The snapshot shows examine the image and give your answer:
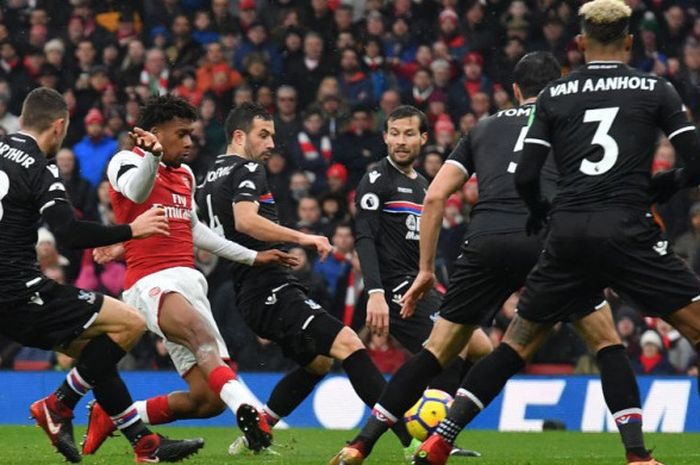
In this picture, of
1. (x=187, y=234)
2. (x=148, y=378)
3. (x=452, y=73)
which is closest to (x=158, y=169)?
(x=187, y=234)

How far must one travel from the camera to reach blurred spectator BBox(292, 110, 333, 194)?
680 inches

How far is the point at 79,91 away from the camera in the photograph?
61.6ft

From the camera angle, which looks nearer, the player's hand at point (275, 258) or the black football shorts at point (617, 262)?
the black football shorts at point (617, 262)

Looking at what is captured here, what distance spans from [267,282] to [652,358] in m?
6.12

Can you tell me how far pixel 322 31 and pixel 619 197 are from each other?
1272 centimetres

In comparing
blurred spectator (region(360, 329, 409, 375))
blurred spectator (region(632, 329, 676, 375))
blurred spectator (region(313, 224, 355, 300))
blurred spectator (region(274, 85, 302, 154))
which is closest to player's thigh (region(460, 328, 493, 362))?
blurred spectator (region(360, 329, 409, 375))

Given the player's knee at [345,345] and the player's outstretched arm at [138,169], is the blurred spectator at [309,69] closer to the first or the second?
the player's knee at [345,345]

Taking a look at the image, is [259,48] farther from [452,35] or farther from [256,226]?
[256,226]

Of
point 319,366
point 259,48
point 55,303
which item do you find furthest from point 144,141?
point 259,48

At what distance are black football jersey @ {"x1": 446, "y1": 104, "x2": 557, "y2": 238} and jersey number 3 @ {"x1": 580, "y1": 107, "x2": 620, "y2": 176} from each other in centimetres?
101

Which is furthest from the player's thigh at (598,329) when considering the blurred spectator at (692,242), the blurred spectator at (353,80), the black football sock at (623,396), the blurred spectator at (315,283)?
the blurred spectator at (353,80)

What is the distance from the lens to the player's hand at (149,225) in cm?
800

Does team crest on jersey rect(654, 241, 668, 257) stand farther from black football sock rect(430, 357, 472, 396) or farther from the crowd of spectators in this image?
the crowd of spectators

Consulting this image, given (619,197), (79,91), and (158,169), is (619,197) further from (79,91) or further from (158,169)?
(79,91)
